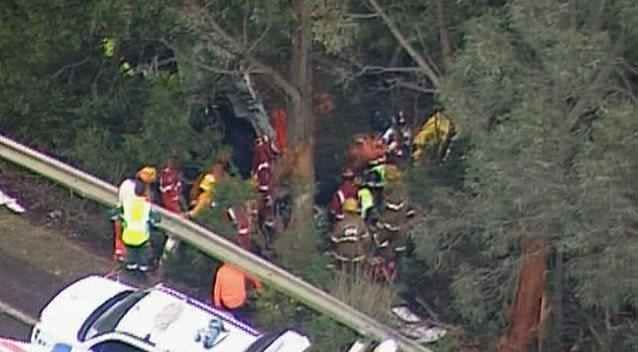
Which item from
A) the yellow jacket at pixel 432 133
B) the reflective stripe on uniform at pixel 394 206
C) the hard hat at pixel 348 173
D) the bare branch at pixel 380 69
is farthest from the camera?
the hard hat at pixel 348 173

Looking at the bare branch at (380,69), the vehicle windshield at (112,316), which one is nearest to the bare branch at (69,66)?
the bare branch at (380,69)

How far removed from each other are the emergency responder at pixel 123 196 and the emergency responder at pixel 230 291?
1.10 meters

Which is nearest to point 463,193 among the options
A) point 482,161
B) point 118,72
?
point 482,161

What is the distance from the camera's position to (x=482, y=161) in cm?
1493

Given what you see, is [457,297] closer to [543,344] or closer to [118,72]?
[543,344]

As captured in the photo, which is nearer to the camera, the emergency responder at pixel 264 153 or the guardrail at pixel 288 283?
the guardrail at pixel 288 283

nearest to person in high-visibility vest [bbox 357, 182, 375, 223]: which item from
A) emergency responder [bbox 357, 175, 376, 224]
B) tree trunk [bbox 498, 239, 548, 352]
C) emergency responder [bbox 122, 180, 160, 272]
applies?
emergency responder [bbox 357, 175, 376, 224]

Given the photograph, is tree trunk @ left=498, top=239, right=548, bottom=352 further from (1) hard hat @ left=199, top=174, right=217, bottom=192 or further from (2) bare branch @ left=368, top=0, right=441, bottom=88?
(1) hard hat @ left=199, top=174, right=217, bottom=192

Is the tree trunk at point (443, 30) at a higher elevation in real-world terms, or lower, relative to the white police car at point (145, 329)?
higher

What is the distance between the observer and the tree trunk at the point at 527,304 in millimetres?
16578

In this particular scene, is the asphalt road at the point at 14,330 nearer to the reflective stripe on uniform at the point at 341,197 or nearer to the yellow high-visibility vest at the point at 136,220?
the yellow high-visibility vest at the point at 136,220

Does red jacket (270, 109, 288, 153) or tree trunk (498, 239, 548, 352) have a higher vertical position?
red jacket (270, 109, 288, 153)

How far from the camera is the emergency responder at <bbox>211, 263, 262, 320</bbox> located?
15734 millimetres

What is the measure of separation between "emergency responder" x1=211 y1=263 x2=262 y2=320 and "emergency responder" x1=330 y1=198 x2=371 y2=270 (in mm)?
2115
